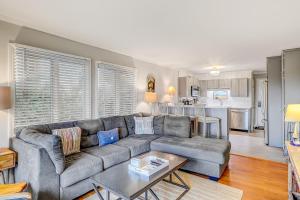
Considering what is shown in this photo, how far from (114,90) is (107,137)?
4.39ft

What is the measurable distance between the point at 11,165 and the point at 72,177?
82cm

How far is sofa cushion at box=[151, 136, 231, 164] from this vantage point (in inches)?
111

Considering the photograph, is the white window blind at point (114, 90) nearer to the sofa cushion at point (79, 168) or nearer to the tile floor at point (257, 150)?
the sofa cushion at point (79, 168)

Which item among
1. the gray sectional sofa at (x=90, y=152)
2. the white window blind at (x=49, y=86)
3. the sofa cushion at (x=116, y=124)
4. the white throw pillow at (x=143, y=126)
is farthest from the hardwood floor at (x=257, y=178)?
the white window blind at (x=49, y=86)

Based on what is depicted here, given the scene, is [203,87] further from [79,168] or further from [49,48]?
[79,168]

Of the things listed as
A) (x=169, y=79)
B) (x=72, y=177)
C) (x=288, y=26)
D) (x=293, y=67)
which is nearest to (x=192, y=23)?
(x=288, y=26)

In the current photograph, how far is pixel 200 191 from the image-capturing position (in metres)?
2.48

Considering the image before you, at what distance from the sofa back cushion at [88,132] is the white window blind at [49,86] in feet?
1.20

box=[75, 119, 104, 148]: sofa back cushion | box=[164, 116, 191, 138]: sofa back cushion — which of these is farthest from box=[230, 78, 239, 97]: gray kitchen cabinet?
box=[75, 119, 104, 148]: sofa back cushion

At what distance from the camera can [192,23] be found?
8.57 ft

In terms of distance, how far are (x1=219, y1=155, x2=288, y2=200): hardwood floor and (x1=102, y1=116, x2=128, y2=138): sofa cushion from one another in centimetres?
205

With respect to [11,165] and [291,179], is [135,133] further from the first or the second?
[291,179]

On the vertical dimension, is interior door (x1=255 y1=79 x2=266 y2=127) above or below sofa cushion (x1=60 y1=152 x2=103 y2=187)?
above

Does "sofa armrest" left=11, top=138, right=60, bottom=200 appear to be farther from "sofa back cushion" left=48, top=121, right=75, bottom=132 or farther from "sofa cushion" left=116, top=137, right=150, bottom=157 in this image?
"sofa cushion" left=116, top=137, right=150, bottom=157
